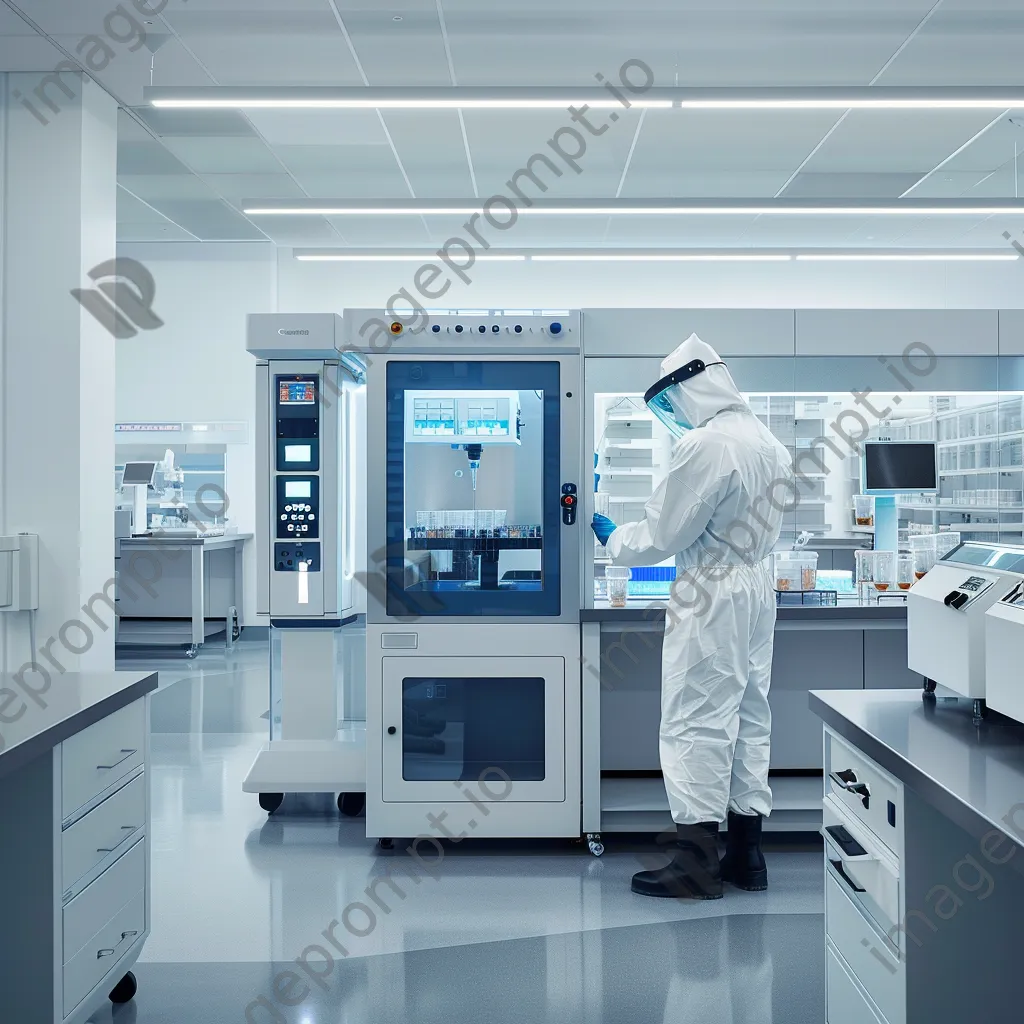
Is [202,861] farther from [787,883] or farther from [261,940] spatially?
[787,883]

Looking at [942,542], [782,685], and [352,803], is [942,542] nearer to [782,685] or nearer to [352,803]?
[782,685]

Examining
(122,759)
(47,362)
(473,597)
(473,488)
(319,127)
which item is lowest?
(122,759)

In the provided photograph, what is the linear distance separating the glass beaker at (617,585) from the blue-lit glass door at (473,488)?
25 cm

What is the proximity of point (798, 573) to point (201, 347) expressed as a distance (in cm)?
598

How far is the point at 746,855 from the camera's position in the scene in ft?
9.46

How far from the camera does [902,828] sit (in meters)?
1.46

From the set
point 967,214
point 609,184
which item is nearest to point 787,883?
point 609,184

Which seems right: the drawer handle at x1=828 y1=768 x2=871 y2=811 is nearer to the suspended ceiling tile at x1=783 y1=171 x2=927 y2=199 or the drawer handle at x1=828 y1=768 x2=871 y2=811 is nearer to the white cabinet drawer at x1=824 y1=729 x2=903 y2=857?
the white cabinet drawer at x1=824 y1=729 x2=903 y2=857

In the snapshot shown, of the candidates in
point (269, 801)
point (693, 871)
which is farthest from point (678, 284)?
point (693, 871)

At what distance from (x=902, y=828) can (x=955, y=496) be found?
8.35ft

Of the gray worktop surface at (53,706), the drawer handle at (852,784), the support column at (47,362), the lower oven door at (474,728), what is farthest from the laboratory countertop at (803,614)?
the support column at (47,362)

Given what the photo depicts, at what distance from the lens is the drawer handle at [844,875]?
1.63 m

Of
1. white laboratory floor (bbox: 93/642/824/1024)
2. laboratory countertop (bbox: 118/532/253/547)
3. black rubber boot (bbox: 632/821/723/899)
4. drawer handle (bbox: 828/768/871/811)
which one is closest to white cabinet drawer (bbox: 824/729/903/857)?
drawer handle (bbox: 828/768/871/811)

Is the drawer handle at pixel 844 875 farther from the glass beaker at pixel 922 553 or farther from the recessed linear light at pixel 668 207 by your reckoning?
the recessed linear light at pixel 668 207
